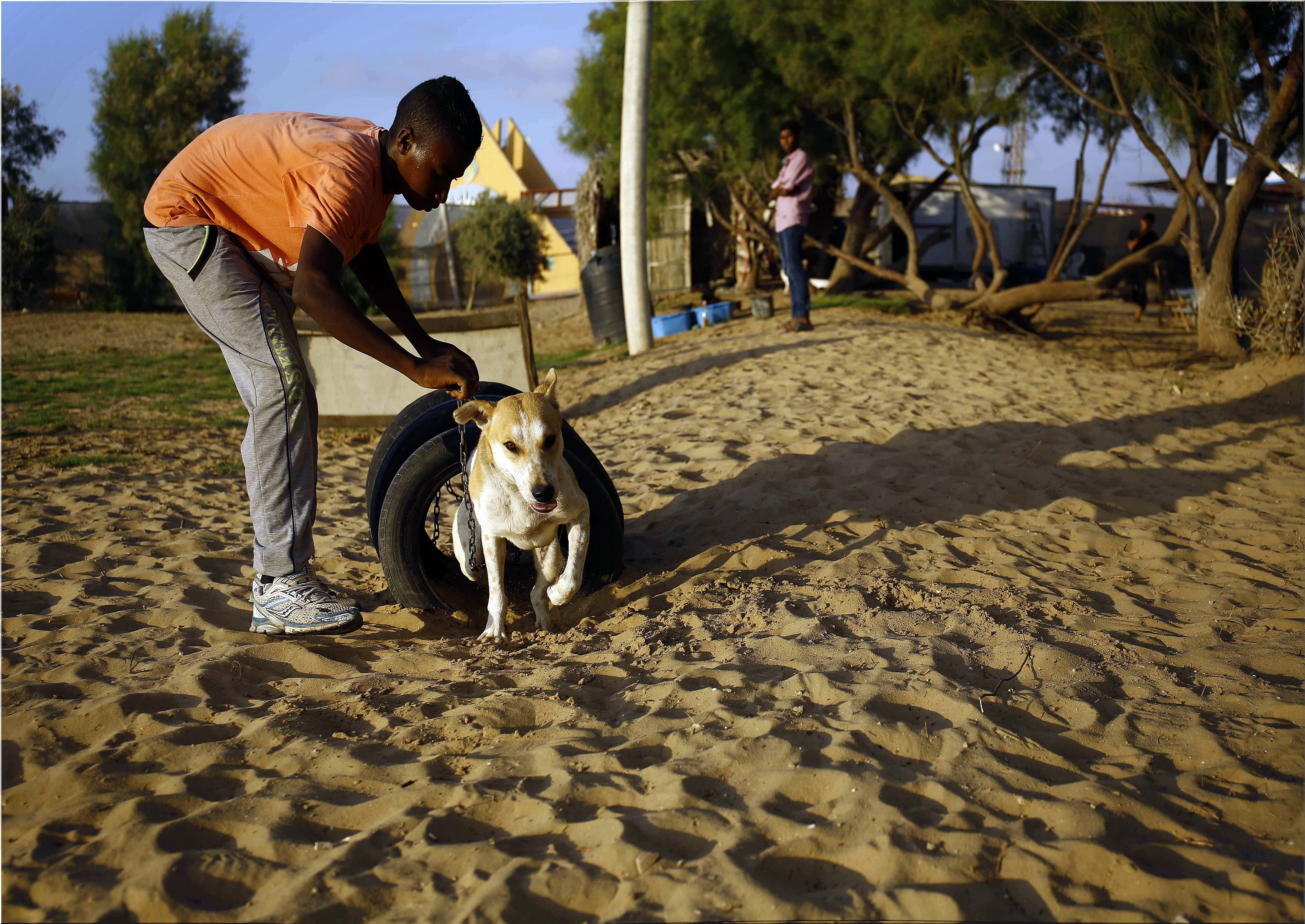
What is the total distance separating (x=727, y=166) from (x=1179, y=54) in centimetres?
803

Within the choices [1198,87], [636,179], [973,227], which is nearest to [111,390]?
[636,179]

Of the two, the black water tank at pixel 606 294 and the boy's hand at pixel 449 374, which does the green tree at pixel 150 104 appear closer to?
the black water tank at pixel 606 294

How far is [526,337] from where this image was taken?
354 inches

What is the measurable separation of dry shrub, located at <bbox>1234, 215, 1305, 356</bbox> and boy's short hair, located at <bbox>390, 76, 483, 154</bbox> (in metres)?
9.72

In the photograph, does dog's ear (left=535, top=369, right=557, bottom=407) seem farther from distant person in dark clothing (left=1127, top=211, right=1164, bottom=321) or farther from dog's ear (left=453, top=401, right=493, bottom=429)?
distant person in dark clothing (left=1127, top=211, right=1164, bottom=321)

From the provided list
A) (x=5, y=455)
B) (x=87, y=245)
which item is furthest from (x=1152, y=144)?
(x=87, y=245)

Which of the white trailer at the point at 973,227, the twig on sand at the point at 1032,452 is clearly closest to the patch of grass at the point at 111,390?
the twig on sand at the point at 1032,452

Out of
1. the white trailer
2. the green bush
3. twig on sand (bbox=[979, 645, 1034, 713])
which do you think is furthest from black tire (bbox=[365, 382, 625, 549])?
the green bush

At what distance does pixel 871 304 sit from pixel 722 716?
13944 millimetres

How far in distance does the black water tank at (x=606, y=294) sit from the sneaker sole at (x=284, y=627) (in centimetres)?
1204

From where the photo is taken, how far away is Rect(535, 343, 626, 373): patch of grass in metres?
14.0

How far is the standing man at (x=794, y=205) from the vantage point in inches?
459

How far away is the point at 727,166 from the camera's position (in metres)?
17.0

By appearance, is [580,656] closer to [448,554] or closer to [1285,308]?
[448,554]
